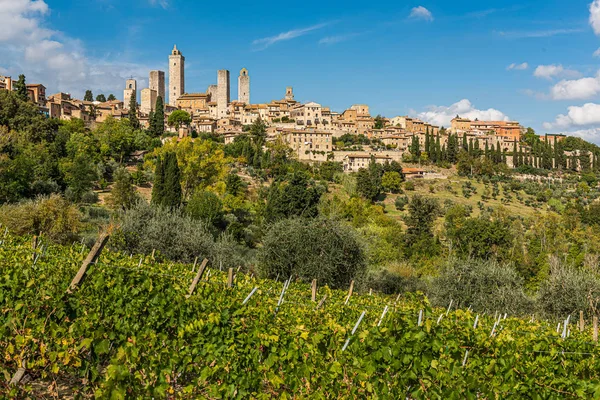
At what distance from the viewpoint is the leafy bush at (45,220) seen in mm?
18328

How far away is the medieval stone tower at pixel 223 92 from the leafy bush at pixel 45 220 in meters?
79.2

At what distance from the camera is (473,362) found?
3848 millimetres

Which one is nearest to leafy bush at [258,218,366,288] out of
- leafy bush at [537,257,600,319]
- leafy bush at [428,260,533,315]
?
leafy bush at [428,260,533,315]

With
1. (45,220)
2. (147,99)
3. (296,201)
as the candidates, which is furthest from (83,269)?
(147,99)

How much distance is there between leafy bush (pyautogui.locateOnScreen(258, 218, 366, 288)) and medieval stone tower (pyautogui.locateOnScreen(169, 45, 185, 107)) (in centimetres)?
9476

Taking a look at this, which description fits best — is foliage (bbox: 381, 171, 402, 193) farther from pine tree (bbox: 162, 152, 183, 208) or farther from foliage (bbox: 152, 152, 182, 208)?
pine tree (bbox: 162, 152, 183, 208)

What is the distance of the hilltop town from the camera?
241ft

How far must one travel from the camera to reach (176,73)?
10575 centimetres

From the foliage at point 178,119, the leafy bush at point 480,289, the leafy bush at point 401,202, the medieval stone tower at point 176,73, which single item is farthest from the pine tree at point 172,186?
the medieval stone tower at point 176,73

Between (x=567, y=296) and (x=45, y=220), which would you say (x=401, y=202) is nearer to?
(x=567, y=296)

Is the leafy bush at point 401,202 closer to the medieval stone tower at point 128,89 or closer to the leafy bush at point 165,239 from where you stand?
the leafy bush at point 165,239

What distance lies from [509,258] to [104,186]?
1300 inches

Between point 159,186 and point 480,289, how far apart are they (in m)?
21.8

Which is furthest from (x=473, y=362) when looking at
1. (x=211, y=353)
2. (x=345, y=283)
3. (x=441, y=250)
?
(x=441, y=250)
